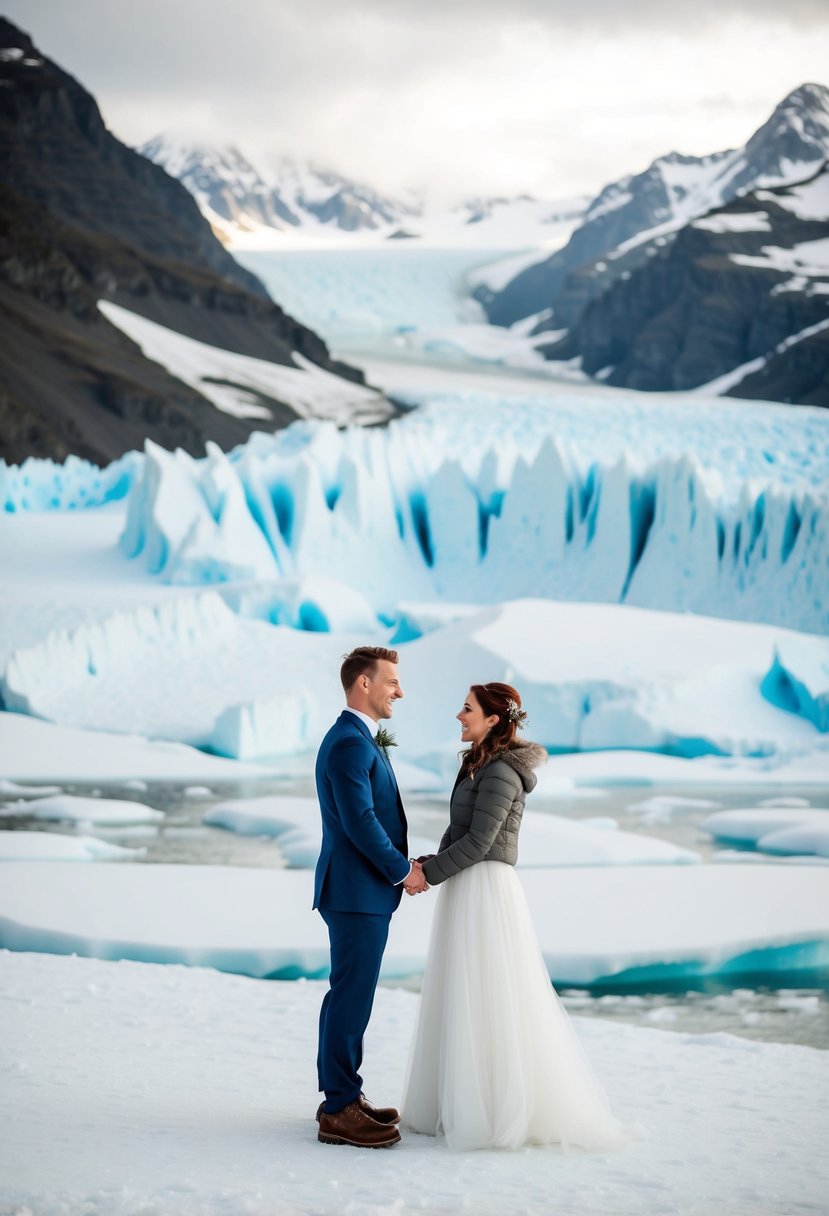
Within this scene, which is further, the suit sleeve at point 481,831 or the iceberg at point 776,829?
the iceberg at point 776,829

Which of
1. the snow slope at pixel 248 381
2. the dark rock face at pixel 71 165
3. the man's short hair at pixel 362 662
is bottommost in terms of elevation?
the man's short hair at pixel 362 662

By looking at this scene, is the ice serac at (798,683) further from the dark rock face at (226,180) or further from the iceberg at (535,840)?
the dark rock face at (226,180)

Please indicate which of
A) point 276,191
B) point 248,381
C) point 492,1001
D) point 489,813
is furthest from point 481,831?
point 276,191

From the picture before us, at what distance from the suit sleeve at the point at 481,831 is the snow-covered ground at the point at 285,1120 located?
67cm

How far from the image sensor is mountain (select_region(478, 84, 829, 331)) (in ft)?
233

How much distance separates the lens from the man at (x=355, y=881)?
338 centimetres

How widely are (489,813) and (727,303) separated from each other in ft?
182

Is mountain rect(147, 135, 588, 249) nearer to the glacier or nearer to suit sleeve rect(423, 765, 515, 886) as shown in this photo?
the glacier

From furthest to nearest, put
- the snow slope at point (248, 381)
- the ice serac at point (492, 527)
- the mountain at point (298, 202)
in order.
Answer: the mountain at point (298, 202) < the snow slope at point (248, 381) < the ice serac at point (492, 527)

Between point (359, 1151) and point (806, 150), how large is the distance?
98.5 m

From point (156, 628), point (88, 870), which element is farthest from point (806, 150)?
point (88, 870)

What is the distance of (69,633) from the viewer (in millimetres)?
15398

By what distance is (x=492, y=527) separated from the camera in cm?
2095

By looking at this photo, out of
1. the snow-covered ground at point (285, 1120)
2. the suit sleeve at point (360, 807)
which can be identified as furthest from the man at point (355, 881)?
the snow-covered ground at point (285, 1120)
